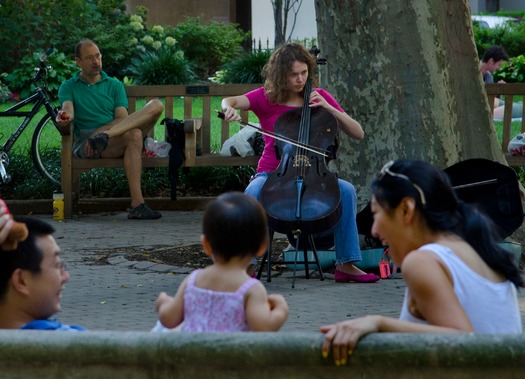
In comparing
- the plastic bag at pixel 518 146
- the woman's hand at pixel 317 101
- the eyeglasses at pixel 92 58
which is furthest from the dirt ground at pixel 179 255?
the plastic bag at pixel 518 146

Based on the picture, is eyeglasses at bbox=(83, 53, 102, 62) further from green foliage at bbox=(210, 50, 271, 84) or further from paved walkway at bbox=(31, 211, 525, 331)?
green foliage at bbox=(210, 50, 271, 84)

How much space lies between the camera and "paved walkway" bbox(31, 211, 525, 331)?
253 inches

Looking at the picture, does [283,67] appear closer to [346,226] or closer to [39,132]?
[346,226]

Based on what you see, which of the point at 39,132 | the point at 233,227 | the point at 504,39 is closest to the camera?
the point at 233,227

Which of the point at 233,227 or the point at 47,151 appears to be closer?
the point at 233,227

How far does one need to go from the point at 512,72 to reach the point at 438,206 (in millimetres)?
12022

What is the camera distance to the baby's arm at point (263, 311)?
3.54 metres

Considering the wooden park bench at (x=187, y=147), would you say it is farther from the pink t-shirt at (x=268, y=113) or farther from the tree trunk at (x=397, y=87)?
the pink t-shirt at (x=268, y=113)

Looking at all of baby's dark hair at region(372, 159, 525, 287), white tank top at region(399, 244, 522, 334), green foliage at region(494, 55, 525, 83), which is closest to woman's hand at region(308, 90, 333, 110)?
baby's dark hair at region(372, 159, 525, 287)

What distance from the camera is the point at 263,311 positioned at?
3.56 meters

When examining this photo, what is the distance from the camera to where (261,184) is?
7.46 meters

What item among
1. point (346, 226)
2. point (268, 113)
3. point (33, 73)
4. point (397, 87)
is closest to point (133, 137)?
point (268, 113)

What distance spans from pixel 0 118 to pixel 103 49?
623 centimetres

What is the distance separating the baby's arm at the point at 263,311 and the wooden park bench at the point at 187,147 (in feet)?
22.5
